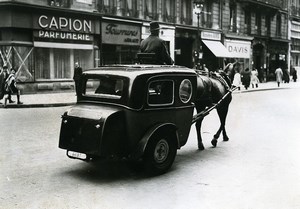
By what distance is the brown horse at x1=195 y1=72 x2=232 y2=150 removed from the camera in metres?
8.02

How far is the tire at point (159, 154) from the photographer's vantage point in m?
6.26

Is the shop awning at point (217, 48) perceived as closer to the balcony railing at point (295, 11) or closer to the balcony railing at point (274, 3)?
the balcony railing at point (274, 3)

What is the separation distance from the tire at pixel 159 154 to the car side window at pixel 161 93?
0.60 m

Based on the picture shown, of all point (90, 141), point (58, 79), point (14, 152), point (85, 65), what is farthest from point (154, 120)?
point (85, 65)

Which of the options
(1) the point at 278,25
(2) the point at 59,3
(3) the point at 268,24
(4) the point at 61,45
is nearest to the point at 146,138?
(4) the point at 61,45

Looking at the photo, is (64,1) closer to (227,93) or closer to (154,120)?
(227,93)

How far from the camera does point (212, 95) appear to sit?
343 inches

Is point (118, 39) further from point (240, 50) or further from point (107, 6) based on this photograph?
point (240, 50)

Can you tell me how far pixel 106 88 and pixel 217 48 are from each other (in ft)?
98.4

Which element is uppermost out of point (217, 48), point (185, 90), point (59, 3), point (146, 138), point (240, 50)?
point (59, 3)

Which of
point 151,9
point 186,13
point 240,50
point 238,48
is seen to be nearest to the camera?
point 151,9

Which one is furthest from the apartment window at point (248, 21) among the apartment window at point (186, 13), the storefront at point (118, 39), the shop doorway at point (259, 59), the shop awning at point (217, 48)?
the storefront at point (118, 39)

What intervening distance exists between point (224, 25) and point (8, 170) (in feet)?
109

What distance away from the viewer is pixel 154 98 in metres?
6.73
